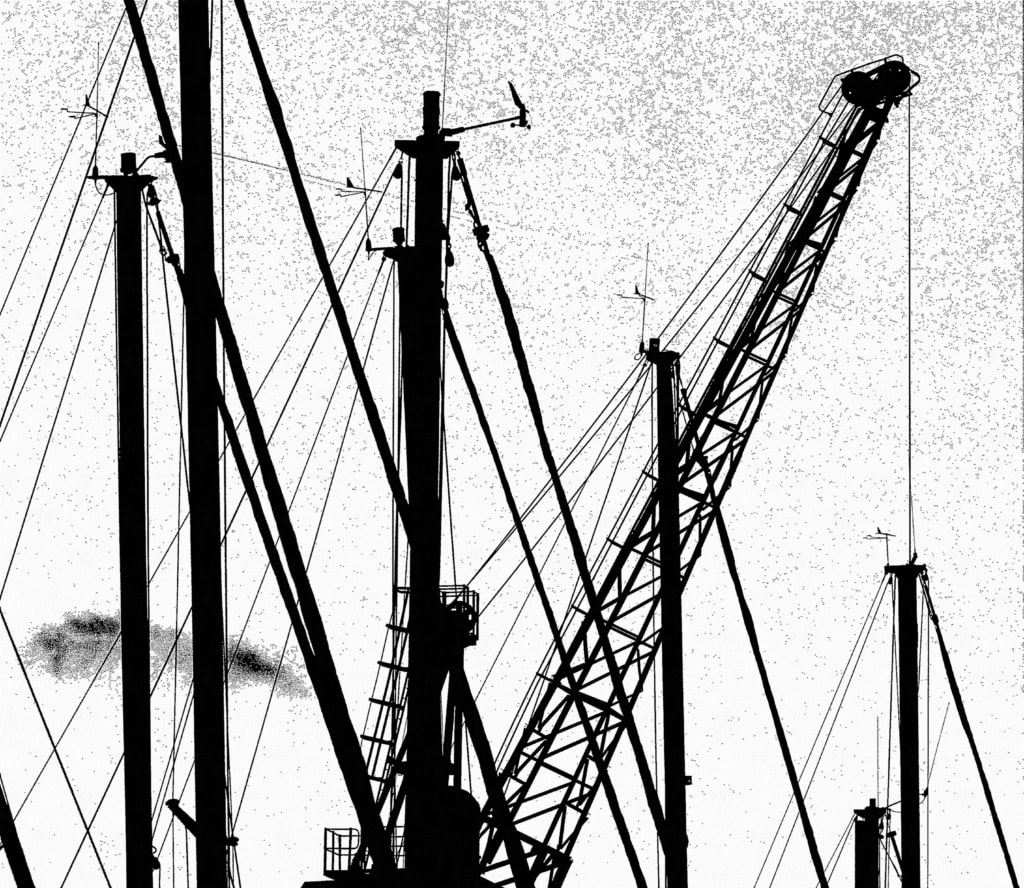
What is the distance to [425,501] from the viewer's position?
104ft

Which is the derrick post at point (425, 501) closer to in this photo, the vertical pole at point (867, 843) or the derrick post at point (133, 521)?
the derrick post at point (133, 521)

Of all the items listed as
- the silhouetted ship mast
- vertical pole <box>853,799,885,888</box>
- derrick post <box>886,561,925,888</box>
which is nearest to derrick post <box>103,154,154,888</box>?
the silhouetted ship mast

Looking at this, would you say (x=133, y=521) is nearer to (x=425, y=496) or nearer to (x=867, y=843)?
(x=425, y=496)

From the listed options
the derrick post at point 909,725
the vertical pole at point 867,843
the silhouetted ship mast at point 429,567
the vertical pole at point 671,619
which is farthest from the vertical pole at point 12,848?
the vertical pole at point 867,843

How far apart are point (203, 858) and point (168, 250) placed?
14.1m

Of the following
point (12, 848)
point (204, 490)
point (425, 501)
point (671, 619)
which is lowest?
point (12, 848)

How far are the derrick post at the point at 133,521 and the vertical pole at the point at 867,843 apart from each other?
30.3 m

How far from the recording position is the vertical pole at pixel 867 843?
187 ft

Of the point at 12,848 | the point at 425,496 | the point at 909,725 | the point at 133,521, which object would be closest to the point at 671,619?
the point at 909,725

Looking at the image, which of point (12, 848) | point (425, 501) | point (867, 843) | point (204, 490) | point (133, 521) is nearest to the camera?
point (204, 490)

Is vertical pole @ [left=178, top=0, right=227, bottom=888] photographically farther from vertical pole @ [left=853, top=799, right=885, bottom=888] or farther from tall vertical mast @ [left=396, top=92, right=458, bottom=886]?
vertical pole @ [left=853, top=799, right=885, bottom=888]

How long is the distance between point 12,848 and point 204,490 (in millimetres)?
5278

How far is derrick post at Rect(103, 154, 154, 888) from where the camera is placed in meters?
30.9

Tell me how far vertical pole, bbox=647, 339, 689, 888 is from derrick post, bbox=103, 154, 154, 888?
1315 centimetres
